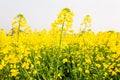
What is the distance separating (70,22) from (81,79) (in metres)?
Answer: 1.76

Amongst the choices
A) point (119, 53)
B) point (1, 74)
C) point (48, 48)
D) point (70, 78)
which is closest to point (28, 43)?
point (48, 48)

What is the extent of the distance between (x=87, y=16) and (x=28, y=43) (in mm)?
1851

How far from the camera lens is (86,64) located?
6117 mm

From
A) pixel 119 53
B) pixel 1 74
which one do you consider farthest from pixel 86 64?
pixel 1 74

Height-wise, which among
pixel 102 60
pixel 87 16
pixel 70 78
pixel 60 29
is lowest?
pixel 70 78

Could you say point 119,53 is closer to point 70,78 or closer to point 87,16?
point 70,78

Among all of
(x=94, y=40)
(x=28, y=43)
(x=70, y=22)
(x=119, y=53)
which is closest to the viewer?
(x=70, y=22)

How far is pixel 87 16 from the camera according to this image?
771cm

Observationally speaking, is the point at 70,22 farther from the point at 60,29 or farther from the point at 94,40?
the point at 94,40

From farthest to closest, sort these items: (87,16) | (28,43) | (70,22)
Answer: (28,43) < (87,16) < (70,22)

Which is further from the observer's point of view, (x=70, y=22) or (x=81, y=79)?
(x=81, y=79)

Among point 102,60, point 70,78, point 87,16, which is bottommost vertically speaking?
point 70,78

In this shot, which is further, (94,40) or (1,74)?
(94,40)

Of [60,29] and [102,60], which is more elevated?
[60,29]
